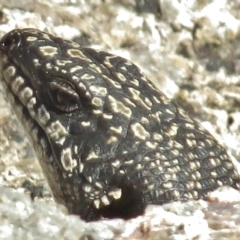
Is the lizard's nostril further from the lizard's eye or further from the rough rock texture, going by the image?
the rough rock texture

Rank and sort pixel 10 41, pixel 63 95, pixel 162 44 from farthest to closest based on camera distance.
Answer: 1. pixel 162 44
2. pixel 10 41
3. pixel 63 95

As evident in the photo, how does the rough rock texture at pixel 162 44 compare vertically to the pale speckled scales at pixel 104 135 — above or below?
below

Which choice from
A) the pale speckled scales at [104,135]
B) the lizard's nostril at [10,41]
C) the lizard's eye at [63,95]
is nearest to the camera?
the pale speckled scales at [104,135]

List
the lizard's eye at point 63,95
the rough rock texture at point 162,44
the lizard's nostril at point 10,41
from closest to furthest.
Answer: the lizard's eye at point 63,95 → the lizard's nostril at point 10,41 → the rough rock texture at point 162,44

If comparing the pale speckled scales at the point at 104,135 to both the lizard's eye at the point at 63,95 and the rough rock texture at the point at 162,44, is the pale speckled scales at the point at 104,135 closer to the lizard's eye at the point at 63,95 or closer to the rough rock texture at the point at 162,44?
the lizard's eye at the point at 63,95

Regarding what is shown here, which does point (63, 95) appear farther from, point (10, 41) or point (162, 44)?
point (162, 44)

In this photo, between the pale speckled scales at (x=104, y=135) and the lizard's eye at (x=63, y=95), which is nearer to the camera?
the pale speckled scales at (x=104, y=135)

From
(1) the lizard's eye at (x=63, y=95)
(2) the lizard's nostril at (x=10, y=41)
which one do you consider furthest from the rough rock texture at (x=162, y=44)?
(1) the lizard's eye at (x=63, y=95)

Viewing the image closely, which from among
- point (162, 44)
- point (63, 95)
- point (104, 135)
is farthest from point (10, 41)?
point (162, 44)

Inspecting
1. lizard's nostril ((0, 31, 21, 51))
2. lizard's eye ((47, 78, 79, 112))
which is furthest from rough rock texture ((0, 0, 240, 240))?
lizard's eye ((47, 78, 79, 112))
